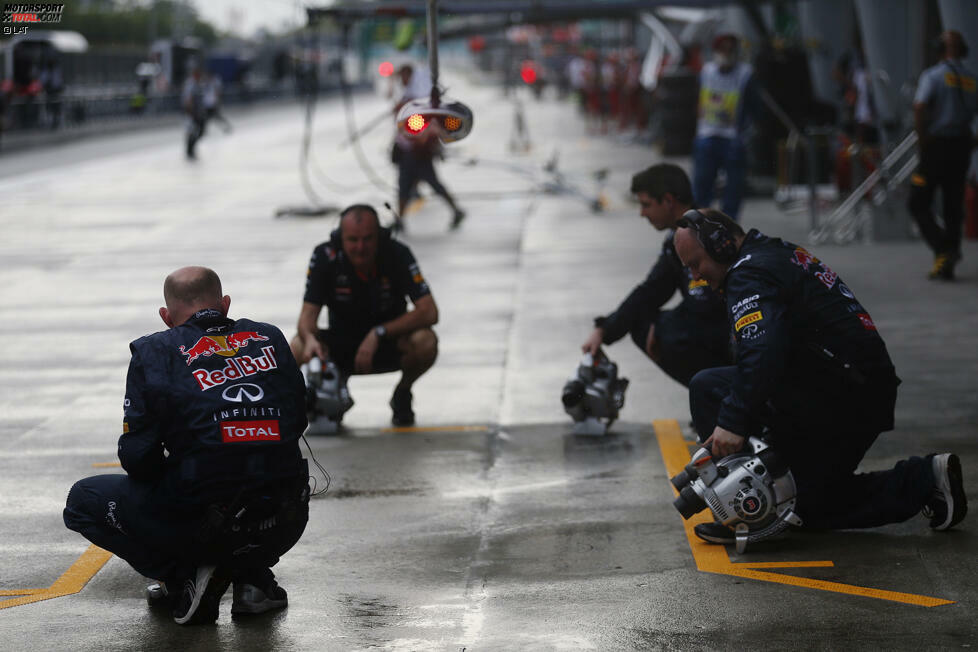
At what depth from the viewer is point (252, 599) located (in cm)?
501

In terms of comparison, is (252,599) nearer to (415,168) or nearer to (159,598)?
(159,598)

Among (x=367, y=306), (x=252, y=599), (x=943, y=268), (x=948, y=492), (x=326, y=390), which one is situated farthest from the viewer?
(x=943, y=268)

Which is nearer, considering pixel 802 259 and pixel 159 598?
pixel 159 598

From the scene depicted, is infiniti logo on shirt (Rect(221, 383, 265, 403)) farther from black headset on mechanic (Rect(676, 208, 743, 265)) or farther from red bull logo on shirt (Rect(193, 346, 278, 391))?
black headset on mechanic (Rect(676, 208, 743, 265))

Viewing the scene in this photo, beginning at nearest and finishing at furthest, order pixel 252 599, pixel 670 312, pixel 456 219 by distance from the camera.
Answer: pixel 252 599, pixel 670 312, pixel 456 219

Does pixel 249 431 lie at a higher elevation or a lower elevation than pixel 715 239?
lower

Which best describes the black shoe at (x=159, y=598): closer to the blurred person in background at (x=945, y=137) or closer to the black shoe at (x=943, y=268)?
the blurred person in background at (x=945, y=137)

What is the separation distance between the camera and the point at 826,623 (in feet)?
15.6

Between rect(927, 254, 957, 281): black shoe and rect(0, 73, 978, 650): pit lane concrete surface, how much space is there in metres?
0.19

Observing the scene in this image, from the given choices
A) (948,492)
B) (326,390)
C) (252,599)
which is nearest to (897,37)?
(326,390)

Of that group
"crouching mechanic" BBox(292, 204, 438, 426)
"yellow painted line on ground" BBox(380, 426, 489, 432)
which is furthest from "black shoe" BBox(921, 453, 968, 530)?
"crouching mechanic" BBox(292, 204, 438, 426)

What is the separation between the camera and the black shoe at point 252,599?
16.4ft

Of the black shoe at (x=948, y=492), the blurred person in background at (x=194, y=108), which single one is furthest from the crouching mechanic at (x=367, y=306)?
the blurred person in background at (x=194, y=108)

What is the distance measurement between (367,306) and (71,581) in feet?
9.52
